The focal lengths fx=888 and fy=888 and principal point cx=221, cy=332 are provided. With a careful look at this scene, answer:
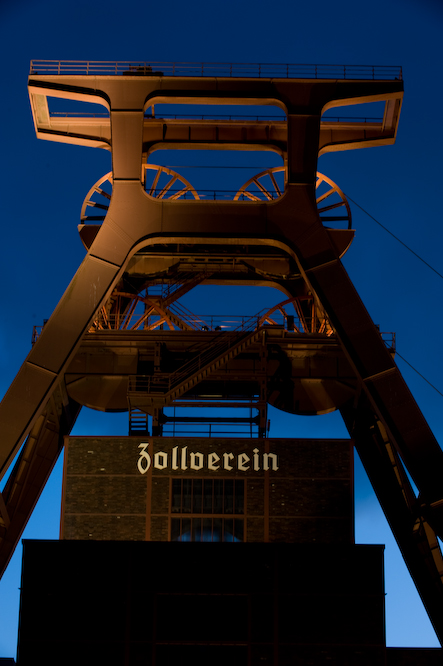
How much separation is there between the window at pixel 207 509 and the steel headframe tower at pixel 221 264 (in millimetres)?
4068

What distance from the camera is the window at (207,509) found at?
26578 mm

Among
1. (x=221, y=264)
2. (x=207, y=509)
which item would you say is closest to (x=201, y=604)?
(x=207, y=509)

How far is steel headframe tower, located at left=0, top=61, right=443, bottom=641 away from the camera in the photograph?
89.3ft

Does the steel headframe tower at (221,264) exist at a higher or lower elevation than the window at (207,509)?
higher

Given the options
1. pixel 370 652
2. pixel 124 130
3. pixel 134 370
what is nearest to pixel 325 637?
pixel 370 652

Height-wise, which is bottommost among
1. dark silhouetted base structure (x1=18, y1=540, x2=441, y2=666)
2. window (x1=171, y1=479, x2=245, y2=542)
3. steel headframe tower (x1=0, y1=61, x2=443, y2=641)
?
dark silhouetted base structure (x1=18, y1=540, x2=441, y2=666)

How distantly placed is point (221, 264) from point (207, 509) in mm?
12893

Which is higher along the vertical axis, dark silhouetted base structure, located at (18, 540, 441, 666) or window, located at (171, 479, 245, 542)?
window, located at (171, 479, 245, 542)

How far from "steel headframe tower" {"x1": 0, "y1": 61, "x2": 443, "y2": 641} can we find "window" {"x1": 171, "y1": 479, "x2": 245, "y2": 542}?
4.07 m

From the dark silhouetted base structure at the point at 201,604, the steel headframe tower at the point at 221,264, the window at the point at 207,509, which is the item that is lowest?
the dark silhouetted base structure at the point at 201,604

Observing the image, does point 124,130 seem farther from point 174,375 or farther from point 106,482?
point 106,482

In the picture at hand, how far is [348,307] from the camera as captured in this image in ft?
91.5

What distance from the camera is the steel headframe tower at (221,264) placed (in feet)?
89.3

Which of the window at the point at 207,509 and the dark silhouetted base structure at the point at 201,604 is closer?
the dark silhouetted base structure at the point at 201,604
